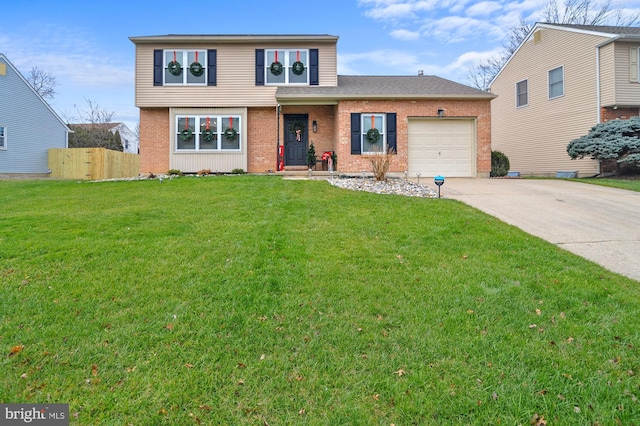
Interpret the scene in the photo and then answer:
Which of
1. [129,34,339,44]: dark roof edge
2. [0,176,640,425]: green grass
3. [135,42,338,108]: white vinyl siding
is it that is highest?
[129,34,339,44]: dark roof edge

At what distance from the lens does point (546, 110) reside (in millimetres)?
16547

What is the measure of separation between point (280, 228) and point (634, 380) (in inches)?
169

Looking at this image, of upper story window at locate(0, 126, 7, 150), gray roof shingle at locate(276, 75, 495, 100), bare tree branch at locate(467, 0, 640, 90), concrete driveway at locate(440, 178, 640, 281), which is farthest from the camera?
bare tree branch at locate(467, 0, 640, 90)

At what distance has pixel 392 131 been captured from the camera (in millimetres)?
13156

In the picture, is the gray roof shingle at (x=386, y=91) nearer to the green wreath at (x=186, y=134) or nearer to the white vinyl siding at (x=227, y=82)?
the white vinyl siding at (x=227, y=82)

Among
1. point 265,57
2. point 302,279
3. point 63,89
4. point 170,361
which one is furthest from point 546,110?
point 63,89

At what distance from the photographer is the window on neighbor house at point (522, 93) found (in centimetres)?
1783

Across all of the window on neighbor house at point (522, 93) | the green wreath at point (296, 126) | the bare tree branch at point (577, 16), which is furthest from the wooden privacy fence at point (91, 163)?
the bare tree branch at point (577, 16)

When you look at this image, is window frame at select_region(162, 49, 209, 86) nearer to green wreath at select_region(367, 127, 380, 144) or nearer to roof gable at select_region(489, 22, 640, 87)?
green wreath at select_region(367, 127, 380, 144)

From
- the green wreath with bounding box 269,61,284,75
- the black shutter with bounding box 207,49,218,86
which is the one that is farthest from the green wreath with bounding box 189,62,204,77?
the green wreath with bounding box 269,61,284,75

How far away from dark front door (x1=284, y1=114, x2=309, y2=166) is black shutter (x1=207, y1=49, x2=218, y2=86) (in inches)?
128

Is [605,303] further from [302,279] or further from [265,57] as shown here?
[265,57]

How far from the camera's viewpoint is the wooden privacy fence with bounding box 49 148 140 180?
61.2ft

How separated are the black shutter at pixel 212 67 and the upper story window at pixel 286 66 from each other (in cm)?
206
